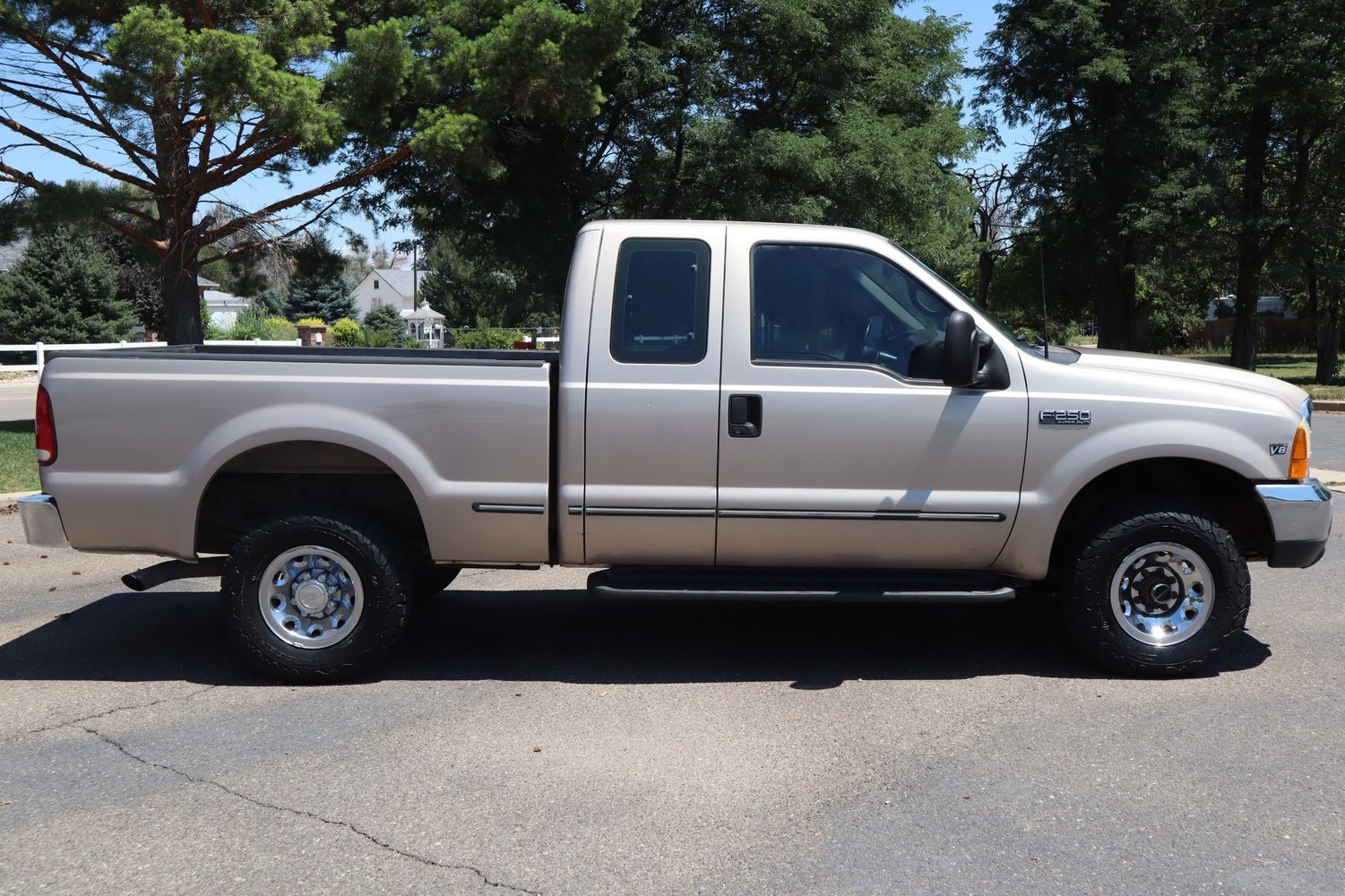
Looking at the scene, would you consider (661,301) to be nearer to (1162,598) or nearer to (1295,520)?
(1162,598)

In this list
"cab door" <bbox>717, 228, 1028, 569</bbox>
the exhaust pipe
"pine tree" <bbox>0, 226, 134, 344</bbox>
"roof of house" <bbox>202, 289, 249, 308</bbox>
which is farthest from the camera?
"roof of house" <bbox>202, 289, 249, 308</bbox>

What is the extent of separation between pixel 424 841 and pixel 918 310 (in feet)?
10.6

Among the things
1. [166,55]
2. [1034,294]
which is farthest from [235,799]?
[1034,294]

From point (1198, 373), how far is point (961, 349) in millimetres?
1271

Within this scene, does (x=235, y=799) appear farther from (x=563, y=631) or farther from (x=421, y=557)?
(x=563, y=631)

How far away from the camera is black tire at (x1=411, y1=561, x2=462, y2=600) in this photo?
6.68 meters

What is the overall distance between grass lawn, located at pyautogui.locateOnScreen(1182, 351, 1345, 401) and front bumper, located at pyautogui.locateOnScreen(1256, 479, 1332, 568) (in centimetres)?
1240

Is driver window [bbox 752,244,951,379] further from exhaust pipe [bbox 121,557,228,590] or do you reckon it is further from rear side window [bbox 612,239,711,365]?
exhaust pipe [bbox 121,557,228,590]

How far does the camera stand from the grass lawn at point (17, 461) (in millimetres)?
10969

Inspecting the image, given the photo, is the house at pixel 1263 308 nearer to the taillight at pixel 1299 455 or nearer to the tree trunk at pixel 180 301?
the tree trunk at pixel 180 301

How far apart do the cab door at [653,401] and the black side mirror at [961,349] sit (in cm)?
103

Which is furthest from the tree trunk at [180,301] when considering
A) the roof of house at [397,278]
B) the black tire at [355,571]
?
the roof of house at [397,278]

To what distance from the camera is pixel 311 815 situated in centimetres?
408

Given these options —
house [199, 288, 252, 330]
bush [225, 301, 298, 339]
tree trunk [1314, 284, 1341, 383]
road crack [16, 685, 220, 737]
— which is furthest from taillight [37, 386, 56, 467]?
house [199, 288, 252, 330]
